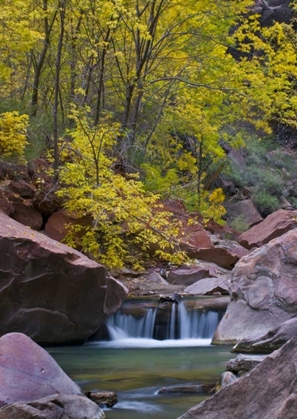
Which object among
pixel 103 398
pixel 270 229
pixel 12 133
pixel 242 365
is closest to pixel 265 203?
pixel 270 229

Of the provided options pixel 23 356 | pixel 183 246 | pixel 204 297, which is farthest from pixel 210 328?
pixel 23 356

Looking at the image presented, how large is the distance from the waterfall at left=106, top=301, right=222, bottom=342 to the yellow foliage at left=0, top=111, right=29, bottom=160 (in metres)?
4.25

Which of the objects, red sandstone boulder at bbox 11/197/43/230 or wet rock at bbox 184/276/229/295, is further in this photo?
red sandstone boulder at bbox 11/197/43/230

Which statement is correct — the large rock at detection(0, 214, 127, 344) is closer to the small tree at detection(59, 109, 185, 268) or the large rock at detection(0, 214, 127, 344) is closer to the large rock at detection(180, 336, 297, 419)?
the small tree at detection(59, 109, 185, 268)

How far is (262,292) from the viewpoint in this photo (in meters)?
11.4

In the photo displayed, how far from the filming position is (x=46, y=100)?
59.3 feet

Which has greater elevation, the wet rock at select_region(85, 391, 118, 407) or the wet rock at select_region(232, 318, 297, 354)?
the wet rock at select_region(232, 318, 297, 354)

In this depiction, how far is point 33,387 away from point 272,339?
11.3 feet

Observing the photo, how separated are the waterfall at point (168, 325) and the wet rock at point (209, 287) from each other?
1.68 metres

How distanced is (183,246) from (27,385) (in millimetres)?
10359

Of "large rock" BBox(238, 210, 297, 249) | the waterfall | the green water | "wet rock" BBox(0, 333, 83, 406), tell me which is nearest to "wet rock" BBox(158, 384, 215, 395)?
the green water

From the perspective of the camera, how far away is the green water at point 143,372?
707 centimetres

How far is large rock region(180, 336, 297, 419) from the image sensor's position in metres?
4.05

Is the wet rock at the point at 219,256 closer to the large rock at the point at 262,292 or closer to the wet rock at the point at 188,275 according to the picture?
the wet rock at the point at 188,275
